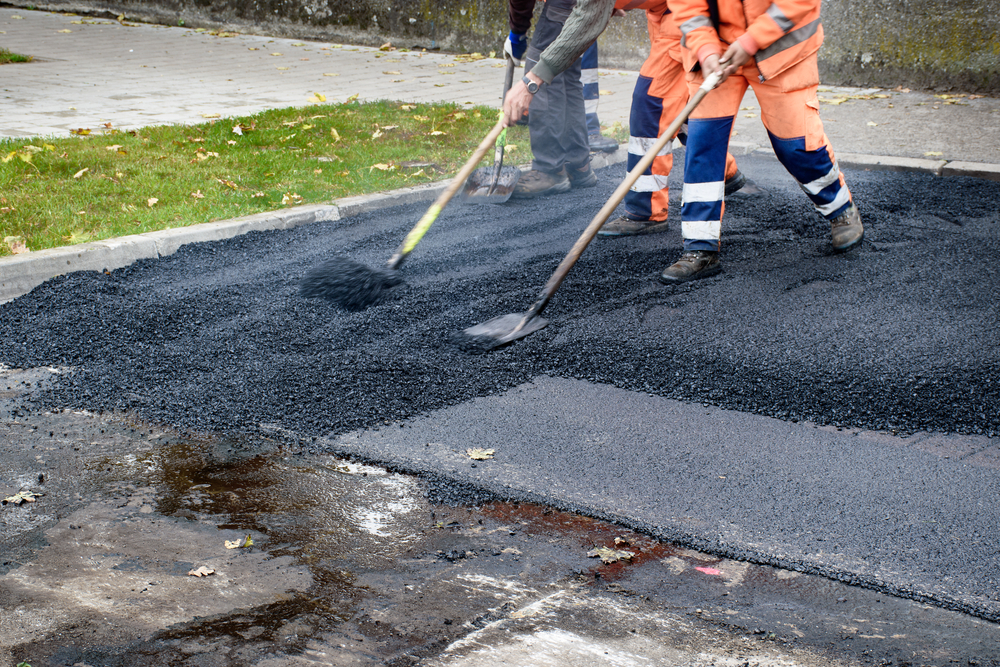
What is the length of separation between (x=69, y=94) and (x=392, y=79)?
342 centimetres

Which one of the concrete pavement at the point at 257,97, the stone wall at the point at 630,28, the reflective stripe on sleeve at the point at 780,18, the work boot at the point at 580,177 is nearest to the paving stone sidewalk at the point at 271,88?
the concrete pavement at the point at 257,97

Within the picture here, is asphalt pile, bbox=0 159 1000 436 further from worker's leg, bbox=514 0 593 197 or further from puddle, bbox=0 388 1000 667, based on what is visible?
worker's leg, bbox=514 0 593 197

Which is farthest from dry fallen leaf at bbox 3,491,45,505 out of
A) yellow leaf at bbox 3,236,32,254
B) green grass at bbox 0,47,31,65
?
green grass at bbox 0,47,31,65

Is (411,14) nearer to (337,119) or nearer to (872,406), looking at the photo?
(337,119)

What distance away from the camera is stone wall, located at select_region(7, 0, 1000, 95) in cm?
901

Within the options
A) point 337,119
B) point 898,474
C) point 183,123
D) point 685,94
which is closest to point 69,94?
point 183,123

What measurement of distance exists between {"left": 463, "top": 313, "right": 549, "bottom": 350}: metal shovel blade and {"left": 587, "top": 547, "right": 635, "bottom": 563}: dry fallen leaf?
1413 millimetres

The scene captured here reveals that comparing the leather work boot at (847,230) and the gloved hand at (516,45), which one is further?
the gloved hand at (516,45)

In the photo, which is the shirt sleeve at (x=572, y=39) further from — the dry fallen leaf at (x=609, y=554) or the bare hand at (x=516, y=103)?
the dry fallen leaf at (x=609, y=554)

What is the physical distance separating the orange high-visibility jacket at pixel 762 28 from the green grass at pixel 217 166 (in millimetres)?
2554

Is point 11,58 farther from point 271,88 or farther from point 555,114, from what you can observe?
point 555,114

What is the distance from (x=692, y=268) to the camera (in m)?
4.54

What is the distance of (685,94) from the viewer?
498 cm

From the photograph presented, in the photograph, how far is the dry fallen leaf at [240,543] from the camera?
257 cm
